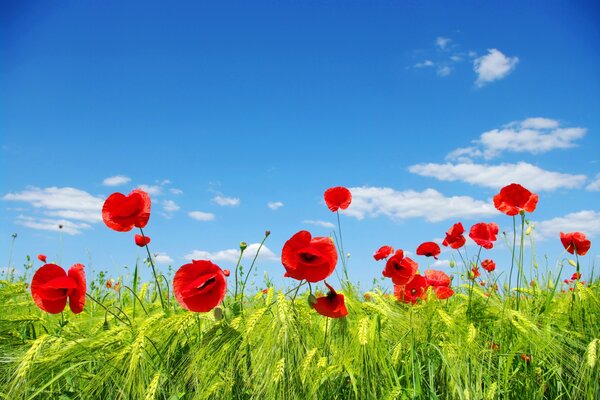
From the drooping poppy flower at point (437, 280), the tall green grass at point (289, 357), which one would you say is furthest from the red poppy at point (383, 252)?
the tall green grass at point (289, 357)

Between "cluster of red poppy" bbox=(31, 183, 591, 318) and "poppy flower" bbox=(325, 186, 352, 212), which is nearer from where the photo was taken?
"cluster of red poppy" bbox=(31, 183, 591, 318)

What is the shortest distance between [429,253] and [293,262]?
5.88 feet

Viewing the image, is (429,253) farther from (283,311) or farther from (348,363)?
(283,311)

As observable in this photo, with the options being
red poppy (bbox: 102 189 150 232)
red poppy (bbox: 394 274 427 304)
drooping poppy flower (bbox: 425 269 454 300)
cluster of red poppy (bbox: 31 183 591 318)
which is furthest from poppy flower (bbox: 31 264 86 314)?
drooping poppy flower (bbox: 425 269 454 300)

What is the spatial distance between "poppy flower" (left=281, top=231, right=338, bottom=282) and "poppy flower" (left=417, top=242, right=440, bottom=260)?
1.67 m

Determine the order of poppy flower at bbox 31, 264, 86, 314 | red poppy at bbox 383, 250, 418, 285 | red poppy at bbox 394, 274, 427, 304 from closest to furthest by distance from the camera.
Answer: poppy flower at bbox 31, 264, 86, 314 < red poppy at bbox 383, 250, 418, 285 < red poppy at bbox 394, 274, 427, 304

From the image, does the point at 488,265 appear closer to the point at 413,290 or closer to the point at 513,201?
the point at 513,201

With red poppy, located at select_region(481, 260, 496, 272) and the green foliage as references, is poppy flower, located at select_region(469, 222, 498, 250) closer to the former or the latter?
the green foliage

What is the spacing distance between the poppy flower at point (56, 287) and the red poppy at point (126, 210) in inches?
9.5

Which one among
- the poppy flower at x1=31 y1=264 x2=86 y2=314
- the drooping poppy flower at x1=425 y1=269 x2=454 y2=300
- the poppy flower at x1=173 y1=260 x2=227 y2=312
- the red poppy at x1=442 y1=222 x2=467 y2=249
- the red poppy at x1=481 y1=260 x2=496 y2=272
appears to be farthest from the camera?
the red poppy at x1=481 y1=260 x2=496 y2=272

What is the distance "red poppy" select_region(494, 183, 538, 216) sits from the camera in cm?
293

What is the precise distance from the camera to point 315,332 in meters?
2.29

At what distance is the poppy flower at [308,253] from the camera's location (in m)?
1.69

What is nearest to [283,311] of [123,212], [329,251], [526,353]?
[329,251]
